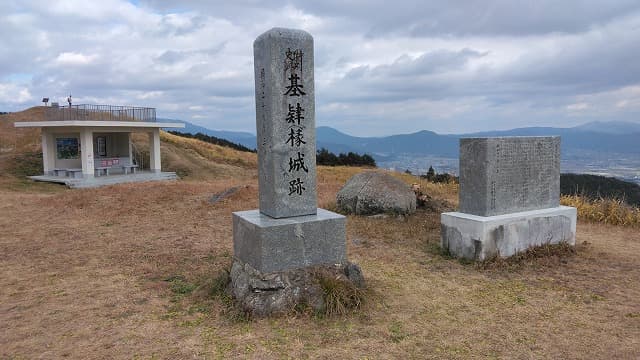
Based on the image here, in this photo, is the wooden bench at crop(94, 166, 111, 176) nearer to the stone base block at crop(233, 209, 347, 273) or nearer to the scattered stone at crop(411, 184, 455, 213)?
the scattered stone at crop(411, 184, 455, 213)

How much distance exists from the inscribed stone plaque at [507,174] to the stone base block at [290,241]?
9.79 feet

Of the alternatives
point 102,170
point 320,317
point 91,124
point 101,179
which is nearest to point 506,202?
point 320,317

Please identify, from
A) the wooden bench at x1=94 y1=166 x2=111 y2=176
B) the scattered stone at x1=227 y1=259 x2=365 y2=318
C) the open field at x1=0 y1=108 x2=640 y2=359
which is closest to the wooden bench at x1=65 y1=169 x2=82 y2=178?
the wooden bench at x1=94 y1=166 x2=111 y2=176

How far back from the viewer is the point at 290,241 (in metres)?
5.11

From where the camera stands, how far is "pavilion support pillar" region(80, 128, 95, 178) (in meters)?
19.4

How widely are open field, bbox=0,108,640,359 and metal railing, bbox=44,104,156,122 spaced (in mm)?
11439

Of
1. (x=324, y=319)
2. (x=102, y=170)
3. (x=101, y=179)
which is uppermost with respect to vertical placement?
(x=102, y=170)

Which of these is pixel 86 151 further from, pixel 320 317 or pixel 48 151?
pixel 320 317

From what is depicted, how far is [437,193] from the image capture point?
14.7 meters

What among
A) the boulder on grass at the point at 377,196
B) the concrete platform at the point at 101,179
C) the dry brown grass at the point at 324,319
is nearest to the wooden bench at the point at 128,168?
the concrete platform at the point at 101,179

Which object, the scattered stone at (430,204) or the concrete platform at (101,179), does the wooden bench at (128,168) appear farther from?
the scattered stone at (430,204)

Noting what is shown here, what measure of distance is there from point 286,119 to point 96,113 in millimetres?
18718

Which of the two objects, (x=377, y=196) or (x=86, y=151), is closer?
(x=377, y=196)

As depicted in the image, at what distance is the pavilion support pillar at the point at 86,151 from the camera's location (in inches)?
763
